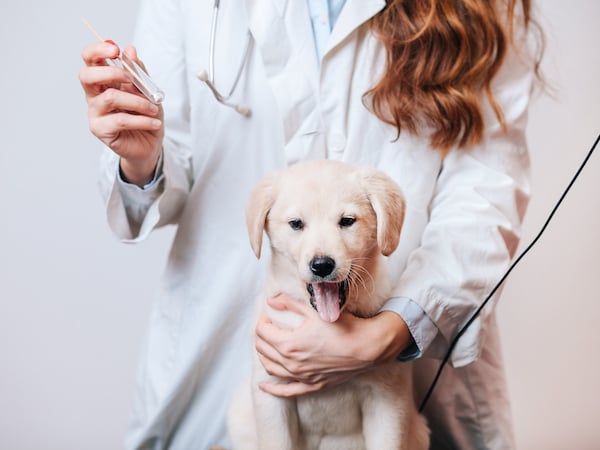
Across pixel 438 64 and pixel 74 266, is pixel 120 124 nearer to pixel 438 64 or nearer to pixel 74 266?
pixel 438 64

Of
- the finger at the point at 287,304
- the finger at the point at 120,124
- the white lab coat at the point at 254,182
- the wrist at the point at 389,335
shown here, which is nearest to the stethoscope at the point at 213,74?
the white lab coat at the point at 254,182

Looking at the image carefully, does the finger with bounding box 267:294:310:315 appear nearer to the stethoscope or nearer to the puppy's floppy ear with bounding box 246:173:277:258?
the puppy's floppy ear with bounding box 246:173:277:258

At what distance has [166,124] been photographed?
4.78 ft

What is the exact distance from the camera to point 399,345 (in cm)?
115

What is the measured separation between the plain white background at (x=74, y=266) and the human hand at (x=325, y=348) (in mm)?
355

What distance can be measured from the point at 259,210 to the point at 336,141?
0.28 metres

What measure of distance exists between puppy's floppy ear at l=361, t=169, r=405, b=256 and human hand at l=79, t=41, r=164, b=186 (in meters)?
0.33

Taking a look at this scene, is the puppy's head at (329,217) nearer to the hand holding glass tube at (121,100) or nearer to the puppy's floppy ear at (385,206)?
the puppy's floppy ear at (385,206)

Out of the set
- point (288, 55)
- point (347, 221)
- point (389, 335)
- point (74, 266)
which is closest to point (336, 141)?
point (288, 55)

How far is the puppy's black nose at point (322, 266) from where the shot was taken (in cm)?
101

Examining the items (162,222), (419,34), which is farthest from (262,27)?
(162,222)

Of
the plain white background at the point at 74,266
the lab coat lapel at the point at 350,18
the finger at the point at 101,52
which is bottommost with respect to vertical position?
the plain white background at the point at 74,266

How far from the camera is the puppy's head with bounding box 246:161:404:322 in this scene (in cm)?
108

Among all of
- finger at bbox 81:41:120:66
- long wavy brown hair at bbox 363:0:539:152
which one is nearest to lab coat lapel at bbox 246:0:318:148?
long wavy brown hair at bbox 363:0:539:152
